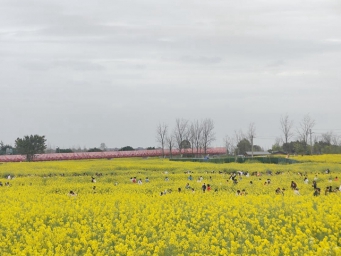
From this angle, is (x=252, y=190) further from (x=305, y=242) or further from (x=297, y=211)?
(x=305, y=242)

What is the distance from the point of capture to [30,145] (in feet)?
229

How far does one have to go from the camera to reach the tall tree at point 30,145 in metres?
69.3

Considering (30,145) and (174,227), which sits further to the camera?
(30,145)

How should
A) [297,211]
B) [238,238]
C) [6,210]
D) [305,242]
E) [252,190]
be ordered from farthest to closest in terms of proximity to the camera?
[252,190]
[6,210]
[297,211]
[238,238]
[305,242]

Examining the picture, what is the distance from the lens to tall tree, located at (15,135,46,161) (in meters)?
69.3

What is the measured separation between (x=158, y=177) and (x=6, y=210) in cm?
1549

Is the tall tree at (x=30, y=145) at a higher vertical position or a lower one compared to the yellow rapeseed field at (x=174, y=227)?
higher

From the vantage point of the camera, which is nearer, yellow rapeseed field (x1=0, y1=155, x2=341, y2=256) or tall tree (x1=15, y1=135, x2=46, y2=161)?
yellow rapeseed field (x1=0, y1=155, x2=341, y2=256)

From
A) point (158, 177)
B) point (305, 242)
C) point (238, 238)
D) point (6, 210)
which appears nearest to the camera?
point (305, 242)

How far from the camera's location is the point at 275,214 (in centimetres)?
1305

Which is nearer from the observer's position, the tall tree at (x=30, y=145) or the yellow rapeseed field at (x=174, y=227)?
the yellow rapeseed field at (x=174, y=227)

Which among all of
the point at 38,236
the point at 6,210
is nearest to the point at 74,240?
the point at 38,236

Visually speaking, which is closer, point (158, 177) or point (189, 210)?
point (189, 210)

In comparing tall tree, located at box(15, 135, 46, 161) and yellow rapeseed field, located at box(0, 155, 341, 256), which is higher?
tall tree, located at box(15, 135, 46, 161)
